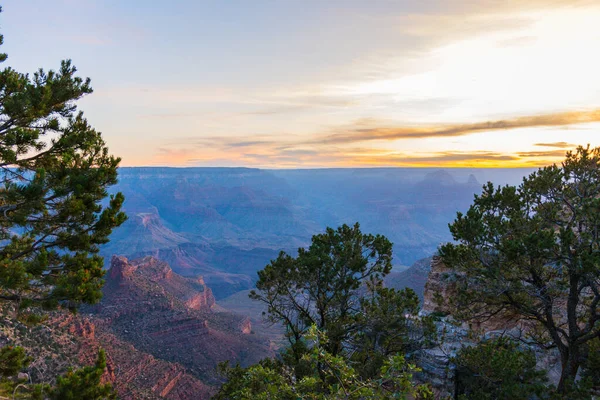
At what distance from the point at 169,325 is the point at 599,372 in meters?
52.0

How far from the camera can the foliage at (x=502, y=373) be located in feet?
31.4

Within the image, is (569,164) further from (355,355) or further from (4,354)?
(4,354)

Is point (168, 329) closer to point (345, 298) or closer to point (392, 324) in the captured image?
point (345, 298)

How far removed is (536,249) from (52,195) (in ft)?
41.7

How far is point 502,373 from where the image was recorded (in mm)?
10234

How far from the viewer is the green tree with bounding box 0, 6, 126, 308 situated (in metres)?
8.21

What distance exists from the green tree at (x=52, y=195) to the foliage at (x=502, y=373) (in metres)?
11.2

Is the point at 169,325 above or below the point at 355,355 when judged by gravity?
below

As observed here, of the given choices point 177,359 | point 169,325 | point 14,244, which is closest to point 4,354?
point 14,244

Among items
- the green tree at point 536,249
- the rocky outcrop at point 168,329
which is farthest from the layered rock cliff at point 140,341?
the green tree at point 536,249

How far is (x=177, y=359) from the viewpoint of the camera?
44.2 metres

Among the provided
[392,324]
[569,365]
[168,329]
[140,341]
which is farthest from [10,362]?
[168,329]

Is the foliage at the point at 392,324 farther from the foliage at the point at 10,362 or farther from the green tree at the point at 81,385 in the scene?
the foliage at the point at 10,362

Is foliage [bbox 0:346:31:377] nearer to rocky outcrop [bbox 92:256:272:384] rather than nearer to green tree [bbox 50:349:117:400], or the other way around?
green tree [bbox 50:349:117:400]
